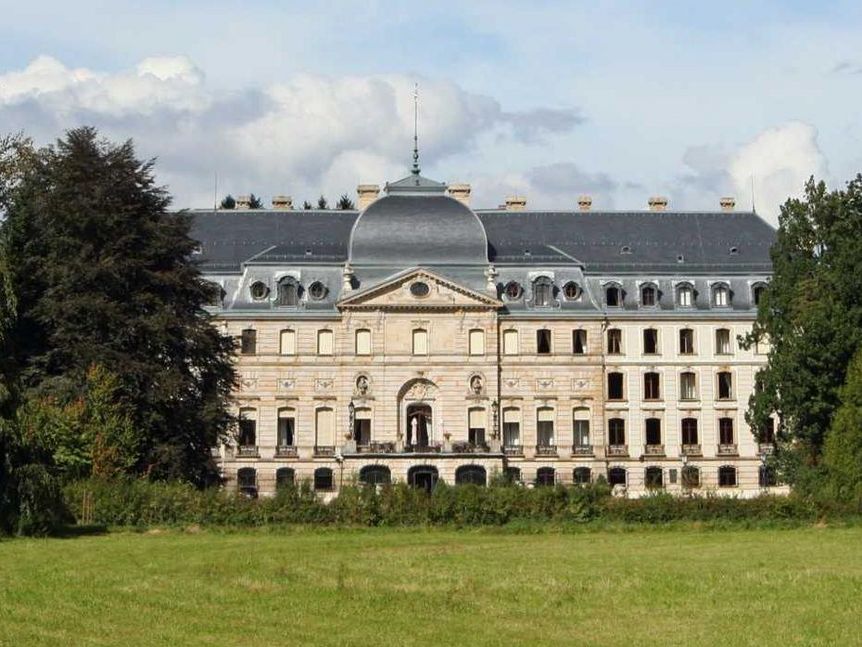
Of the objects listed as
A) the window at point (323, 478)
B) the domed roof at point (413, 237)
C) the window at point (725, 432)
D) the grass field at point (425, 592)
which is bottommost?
the grass field at point (425, 592)

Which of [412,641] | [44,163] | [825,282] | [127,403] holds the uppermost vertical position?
[44,163]

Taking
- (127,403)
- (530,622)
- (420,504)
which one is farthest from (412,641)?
(127,403)

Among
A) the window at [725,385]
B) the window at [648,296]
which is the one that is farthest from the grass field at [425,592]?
the window at [648,296]

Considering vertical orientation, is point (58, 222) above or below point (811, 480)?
above

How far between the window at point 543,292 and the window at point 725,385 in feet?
30.5

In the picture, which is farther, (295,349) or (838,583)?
(295,349)

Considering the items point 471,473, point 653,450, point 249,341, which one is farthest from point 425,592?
point 653,450

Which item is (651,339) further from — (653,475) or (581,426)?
(653,475)

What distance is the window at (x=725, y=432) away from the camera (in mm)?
83250

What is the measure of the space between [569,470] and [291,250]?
1762 centimetres

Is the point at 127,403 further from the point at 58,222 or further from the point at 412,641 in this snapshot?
the point at 412,641

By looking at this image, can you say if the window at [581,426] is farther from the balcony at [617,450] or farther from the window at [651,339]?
the window at [651,339]

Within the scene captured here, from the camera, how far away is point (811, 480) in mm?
58156

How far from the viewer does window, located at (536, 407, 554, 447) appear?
8288cm
